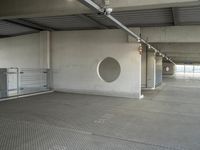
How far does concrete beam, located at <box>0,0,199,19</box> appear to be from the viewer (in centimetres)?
429

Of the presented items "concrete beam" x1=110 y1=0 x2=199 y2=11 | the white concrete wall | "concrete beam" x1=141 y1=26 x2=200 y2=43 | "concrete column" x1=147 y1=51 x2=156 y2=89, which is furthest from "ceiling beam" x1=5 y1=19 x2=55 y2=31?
"concrete column" x1=147 y1=51 x2=156 y2=89

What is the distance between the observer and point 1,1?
5484 millimetres

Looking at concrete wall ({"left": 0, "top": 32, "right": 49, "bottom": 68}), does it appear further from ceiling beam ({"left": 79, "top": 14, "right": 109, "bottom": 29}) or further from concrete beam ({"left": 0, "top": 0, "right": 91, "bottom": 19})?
concrete beam ({"left": 0, "top": 0, "right": 91, "bottom": 19})

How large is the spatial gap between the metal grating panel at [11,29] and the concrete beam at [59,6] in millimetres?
3837

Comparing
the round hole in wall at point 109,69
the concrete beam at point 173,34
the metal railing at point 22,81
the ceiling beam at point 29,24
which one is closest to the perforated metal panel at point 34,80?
the metal railing at point 22,81

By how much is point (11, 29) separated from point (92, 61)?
4.16 meters

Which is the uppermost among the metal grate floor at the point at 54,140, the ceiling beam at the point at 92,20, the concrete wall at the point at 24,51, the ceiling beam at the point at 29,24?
the ceiling beam at the point at 29,24

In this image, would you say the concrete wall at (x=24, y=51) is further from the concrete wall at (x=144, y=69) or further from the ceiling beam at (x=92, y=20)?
the concrete wall at (x=144, y=69)

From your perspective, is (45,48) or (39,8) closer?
(39,8)

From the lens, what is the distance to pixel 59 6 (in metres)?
4.88

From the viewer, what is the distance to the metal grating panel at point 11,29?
931 cm

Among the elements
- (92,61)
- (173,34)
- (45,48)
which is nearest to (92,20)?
(92,61)

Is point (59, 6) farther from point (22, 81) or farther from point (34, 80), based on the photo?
point (34, 80)

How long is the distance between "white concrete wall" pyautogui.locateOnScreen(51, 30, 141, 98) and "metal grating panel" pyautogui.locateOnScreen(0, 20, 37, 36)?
1.38 metres
